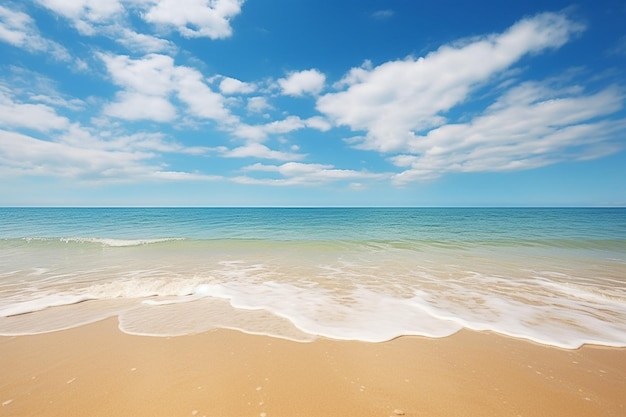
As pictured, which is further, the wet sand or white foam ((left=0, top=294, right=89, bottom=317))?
white foam ((left=0, top=294, right=89, bottom=317))

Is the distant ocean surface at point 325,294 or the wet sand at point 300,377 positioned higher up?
the wet sand at point 300,377

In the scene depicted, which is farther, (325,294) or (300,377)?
(325,294)

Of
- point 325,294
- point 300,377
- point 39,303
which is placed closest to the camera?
A: point 300,377

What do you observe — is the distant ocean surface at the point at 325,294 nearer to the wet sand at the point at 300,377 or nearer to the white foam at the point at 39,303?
the white foam at the point at 39,303

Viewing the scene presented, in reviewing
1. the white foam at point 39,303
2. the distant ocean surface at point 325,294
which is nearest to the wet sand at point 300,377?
the distant ocean surface at point 325,294

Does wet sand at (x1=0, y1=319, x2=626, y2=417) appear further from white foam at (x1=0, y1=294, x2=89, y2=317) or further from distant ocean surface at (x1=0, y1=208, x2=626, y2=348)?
white foam at (x1=0, y1=294, x2=89, y2=317)

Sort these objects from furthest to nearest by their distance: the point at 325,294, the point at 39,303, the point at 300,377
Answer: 1. the point at 325,294
2. the point at 39,303
3. the point at 300,377

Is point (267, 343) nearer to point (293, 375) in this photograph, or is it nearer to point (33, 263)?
point (293, 375)

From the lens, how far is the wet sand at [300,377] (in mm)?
2867

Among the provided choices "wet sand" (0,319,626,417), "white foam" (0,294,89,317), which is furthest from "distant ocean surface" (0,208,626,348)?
"wet sand" (0,319,626,417)

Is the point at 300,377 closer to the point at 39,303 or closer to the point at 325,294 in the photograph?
the point at 325,294

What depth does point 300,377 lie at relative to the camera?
3.37 meters

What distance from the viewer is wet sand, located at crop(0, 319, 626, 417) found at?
2.87m

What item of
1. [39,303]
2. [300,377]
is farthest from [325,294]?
[39,303]
